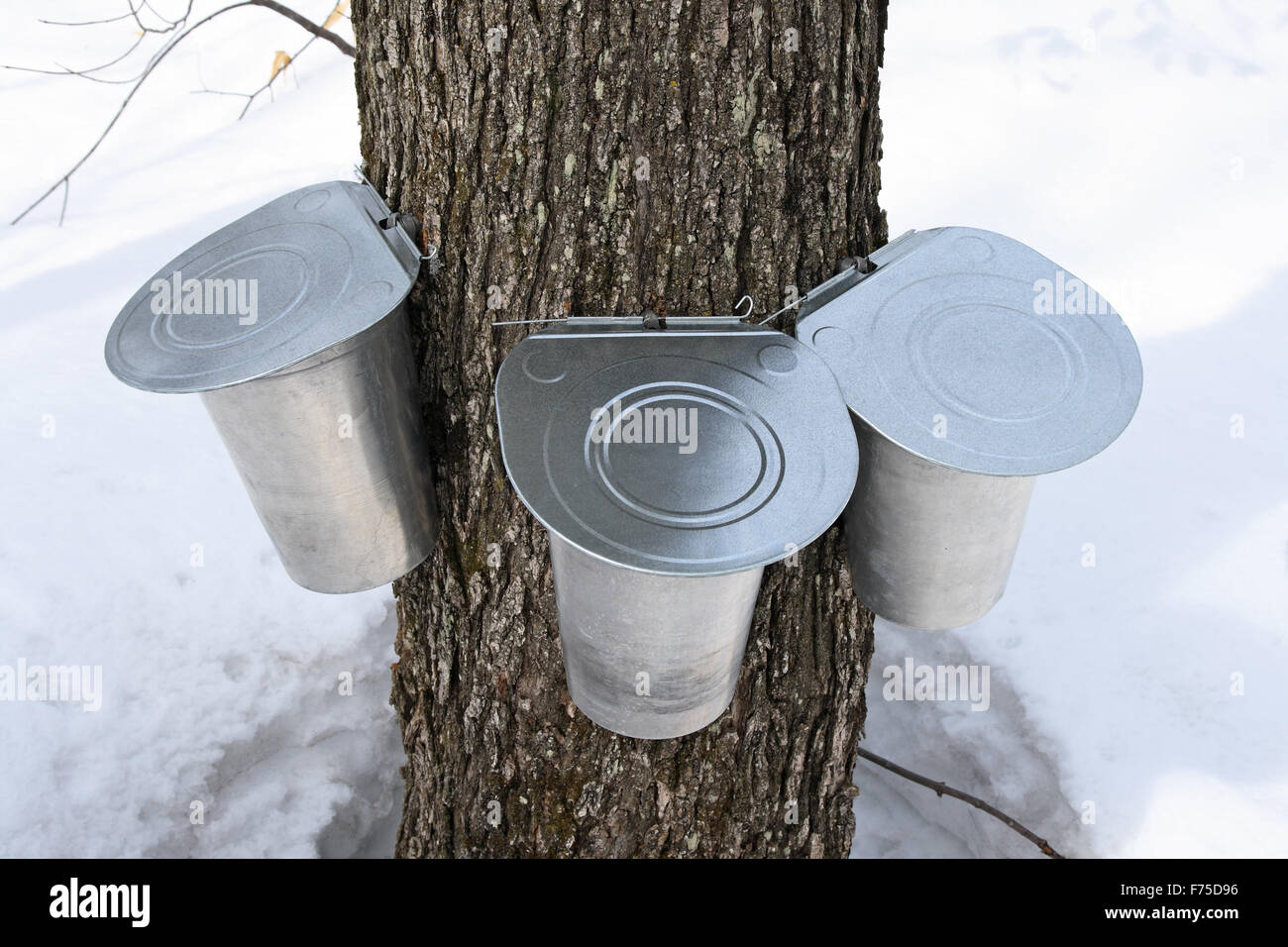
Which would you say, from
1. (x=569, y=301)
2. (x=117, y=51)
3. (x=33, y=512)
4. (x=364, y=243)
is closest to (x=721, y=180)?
(x=569, y=301)

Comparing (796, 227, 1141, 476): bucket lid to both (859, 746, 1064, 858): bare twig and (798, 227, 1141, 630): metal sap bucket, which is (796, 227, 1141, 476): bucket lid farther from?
(859, 746, 1064, 858): bare twig

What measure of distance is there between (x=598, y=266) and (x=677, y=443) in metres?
0.29

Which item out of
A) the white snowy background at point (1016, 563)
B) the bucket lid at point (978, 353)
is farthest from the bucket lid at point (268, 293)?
the white snowy background at point (1016, 563)

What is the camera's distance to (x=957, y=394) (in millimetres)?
1062

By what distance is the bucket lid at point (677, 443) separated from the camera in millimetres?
927

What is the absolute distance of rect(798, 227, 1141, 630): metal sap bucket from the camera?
1036 millimetres

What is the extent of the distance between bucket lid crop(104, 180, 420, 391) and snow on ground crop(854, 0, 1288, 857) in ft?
5.52

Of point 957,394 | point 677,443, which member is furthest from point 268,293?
point 957,394

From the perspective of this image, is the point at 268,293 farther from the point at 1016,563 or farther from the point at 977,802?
the point at 1016,563

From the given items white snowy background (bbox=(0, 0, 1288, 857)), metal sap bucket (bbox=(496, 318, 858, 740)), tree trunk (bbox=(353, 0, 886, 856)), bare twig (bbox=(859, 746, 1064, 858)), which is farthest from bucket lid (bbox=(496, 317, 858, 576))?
white snowy background (bbox=(0, 0, 1288, 857))

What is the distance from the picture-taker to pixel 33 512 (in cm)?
227
